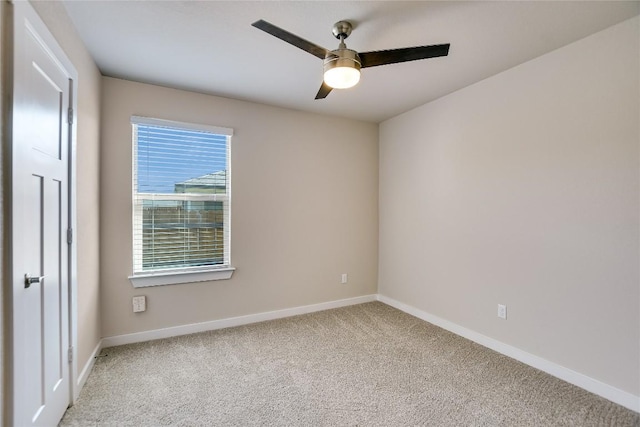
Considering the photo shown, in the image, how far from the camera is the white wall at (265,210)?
2.77 m

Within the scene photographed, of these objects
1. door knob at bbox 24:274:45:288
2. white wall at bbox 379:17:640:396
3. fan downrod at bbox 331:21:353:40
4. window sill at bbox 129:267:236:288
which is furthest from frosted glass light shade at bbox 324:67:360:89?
window sill at bbox 129:267:236:288

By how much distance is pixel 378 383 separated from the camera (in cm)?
220

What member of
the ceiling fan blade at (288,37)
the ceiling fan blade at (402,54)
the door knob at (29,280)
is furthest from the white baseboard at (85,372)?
the ceiling fan blade at (402,54)

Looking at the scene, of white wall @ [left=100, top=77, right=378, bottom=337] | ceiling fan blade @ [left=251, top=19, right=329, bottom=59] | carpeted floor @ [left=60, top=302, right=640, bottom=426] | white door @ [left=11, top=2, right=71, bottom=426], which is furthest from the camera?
white wall @ [left=100, top=77, right=378, bottom=337]

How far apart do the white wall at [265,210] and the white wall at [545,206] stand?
860 millimetres

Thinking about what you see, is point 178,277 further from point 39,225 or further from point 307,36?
point 307,36

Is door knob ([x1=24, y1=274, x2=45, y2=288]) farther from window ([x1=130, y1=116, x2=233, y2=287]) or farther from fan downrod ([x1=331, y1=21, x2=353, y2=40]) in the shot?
fan downrod ([x1=331, y1=21, x2=353, y2=40])

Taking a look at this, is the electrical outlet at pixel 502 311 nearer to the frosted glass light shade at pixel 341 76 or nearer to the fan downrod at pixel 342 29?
the frosted glass light shade at pixel 341 76

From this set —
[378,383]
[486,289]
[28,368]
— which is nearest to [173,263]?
[28,368]

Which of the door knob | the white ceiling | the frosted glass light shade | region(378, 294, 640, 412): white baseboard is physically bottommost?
region(378, 294, 640, 412): white baseboard

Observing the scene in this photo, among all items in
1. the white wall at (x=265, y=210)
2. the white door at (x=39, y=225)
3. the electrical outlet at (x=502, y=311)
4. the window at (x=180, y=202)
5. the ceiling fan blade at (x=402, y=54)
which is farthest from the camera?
the window at (x=180, y=202)

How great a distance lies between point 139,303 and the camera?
2852 mm

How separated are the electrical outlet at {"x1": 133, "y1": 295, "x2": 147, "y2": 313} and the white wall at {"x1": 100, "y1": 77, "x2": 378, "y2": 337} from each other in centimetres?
4

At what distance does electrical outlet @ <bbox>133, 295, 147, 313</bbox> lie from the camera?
284 cm
